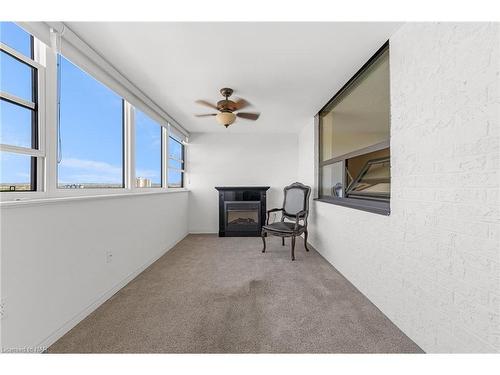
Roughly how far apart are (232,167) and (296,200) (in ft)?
5.85

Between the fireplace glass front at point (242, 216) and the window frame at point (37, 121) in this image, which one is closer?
the window frame at point (37, 121)

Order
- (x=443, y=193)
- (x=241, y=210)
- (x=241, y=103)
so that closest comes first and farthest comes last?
(x=443, y=193) < (x=241, y=103) < (x=241, y=210)

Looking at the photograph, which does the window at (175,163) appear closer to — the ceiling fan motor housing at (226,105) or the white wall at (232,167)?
the white wall at (232,167)

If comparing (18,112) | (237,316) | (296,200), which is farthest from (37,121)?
(296,200)

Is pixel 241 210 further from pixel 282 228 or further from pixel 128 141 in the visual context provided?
pixel 128 141

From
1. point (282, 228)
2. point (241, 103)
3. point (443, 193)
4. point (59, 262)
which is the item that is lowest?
point (282, 228)

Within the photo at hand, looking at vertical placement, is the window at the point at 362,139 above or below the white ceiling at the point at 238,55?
below

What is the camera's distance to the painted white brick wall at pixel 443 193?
1.00m

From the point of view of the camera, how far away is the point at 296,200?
3775 millimetres

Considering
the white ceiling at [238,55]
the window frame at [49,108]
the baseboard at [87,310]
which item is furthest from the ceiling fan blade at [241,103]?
the baseboard at [87,310]

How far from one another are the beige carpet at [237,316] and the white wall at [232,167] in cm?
213

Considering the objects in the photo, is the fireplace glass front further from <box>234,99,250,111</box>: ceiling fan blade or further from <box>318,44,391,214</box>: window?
<box>234,99,250,111</box>: ceiling fan blade

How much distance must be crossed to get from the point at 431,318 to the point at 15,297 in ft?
8.06
